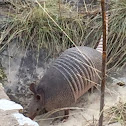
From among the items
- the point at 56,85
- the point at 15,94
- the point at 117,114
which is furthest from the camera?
the point at 15,94

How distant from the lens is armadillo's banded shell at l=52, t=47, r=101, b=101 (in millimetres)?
3309

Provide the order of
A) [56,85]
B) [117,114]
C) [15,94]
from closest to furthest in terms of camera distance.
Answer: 1. [117,114]
2. [56,85]
3. [15,94]

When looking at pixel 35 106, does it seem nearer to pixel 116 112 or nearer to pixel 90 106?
pixel 90 106

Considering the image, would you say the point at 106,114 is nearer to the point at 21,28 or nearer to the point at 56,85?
the point at 56,85

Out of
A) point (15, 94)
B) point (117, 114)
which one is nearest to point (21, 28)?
point (15, 94)

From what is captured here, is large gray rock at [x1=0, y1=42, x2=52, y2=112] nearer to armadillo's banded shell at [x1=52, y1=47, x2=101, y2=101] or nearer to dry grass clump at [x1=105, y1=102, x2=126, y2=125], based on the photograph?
armadillo's banded shell at [x1=52, y1=47, x2=101, y2=101]

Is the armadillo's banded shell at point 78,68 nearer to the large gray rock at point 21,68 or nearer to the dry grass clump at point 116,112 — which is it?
the dry grass clump at point 116,112

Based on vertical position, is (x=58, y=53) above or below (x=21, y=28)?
below

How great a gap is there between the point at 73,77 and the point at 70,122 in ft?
1.26

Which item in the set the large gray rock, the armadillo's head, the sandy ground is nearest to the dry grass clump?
the sandy ground

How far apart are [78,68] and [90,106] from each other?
1.27 feet

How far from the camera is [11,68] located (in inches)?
152

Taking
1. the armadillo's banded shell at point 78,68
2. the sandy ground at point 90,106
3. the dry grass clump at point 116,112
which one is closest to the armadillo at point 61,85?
the armadillo's banded shell at point 78,68

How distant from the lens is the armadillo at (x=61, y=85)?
326cm
